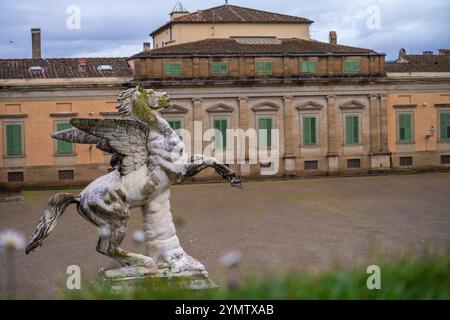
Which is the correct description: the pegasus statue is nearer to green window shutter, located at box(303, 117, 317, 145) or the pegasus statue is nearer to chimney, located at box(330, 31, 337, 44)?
green window shutter, located at box(303, 117, 317, 145)

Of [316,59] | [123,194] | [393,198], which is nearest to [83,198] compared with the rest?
[123,194]

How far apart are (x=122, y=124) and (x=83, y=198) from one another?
773 millimetres

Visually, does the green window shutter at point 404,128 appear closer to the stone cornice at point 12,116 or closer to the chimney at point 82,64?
the chimney at point 82,64

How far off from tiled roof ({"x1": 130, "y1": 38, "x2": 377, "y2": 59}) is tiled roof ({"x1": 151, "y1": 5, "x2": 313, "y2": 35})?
145cm

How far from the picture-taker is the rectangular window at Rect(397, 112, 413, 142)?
3669 cm

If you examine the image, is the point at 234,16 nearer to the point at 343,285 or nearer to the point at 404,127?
the point at 404,127

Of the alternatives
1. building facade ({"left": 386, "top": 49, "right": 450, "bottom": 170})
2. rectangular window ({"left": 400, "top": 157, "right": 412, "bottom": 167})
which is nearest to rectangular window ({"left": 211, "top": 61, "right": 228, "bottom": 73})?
building facade ({"left": 386, "top": 49, "right": 450, "bottom": 170})

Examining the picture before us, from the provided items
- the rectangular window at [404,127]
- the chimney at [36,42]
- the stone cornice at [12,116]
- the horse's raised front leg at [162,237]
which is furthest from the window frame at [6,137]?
the horse's raised front leg at [162,237]

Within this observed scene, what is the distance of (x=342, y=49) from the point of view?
3706cm

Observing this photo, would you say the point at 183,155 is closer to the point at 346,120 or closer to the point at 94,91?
the point at 94,91

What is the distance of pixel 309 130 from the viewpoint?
117ft

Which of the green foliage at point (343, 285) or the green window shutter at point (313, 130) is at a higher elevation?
the green window shutter at point (313, 130)

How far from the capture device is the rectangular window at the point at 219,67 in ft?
115

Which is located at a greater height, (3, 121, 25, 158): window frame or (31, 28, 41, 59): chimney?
(31, 28, 41, 59): chimney
